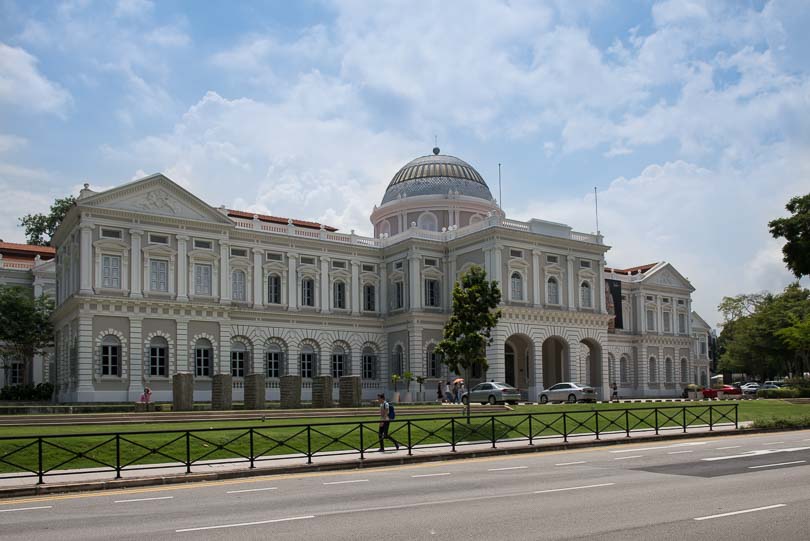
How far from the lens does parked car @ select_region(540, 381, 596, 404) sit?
171 ft

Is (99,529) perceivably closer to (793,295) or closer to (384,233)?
(384,233)

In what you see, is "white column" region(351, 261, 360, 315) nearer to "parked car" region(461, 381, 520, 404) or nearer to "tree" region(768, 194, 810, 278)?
"parked car" region(461, 381, 520, 404)

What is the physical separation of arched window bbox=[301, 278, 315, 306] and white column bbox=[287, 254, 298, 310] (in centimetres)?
84

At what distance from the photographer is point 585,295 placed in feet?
209

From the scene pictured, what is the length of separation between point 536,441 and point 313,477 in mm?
10186

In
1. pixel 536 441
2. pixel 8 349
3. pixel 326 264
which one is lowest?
pixel 536 441

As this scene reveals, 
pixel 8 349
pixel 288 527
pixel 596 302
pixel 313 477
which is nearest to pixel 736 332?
pixel 596 302

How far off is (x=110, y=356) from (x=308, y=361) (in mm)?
15036

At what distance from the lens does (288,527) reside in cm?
1223

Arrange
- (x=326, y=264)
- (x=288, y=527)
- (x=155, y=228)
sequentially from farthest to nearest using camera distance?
1. (x=326, y=264)
2. (x=155, y=228)
3. (x=288, y=527)

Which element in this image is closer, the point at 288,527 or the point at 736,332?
the point at 288,527

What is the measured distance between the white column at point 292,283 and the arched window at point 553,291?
18550 mm

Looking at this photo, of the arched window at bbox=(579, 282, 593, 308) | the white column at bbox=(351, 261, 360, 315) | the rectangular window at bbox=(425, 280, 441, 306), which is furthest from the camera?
the arched window at bbox=(579, 282, 593, 308)

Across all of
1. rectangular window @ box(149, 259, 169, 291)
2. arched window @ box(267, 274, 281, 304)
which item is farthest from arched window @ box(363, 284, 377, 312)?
rectangular window @ box(149, 259, 169, 291)
